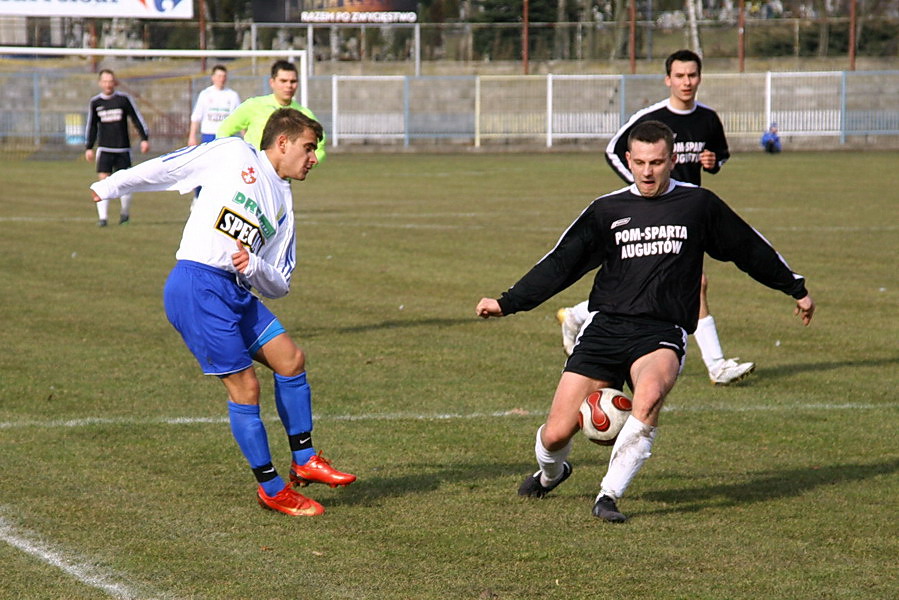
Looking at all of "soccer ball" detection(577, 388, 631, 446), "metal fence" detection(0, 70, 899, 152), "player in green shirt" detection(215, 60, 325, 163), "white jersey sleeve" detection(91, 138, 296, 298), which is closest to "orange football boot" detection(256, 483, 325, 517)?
"white jersey sleeve" detection(91, 138, 296, 298)

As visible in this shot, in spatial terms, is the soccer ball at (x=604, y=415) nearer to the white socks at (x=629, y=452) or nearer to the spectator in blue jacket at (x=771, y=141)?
the white socks at (x=629, y=452)

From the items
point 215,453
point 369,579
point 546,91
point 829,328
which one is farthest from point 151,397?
point 546,91

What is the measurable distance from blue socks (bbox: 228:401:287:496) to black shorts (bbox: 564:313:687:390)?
4.73 ft

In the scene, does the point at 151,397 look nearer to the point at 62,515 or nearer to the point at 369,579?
the point at 62,515

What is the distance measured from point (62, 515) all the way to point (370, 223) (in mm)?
14739

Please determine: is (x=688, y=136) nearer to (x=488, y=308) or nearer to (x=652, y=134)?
(x=652, y=134)

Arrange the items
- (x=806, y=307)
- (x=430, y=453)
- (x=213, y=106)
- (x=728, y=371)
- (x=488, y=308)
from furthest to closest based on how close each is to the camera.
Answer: (x=213, y=106) < (x=728, y=371) < (x=430, y=453) < (x=806, y=307) < (x=488, y=308)

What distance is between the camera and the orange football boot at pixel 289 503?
5.98 m

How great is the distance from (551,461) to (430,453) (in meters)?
1.20

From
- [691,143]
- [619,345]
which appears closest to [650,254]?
[619,345]

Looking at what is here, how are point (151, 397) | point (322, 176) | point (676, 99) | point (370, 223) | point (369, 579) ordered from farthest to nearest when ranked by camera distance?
point (322, 176) → point (370, 223) → point (676, 99) → point (151, 397) → point (369, 579)

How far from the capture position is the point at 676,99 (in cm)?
938

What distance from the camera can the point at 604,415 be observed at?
19.4 feet

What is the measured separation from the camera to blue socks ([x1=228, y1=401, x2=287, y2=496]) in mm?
5961
